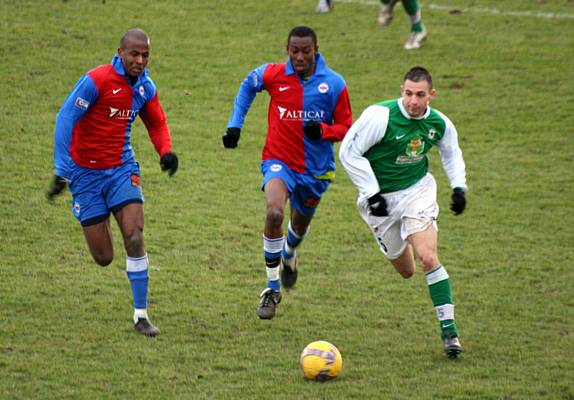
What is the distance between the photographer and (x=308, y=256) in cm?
1173

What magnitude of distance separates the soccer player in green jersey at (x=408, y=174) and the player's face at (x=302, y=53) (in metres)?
0.90

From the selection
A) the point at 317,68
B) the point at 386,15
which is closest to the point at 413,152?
the point at 317,68

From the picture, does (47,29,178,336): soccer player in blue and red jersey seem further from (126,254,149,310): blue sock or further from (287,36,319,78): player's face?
(287,36,319,78): player's face

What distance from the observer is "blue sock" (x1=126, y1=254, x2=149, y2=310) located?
9188 mm

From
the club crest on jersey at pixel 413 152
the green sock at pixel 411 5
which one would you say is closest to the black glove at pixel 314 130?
the club crest on jersey at pixel 413 152

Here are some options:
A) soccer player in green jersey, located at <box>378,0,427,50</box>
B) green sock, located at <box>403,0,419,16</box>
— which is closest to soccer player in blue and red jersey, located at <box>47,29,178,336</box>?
green sock, located at <box>403,0,419,16</box>

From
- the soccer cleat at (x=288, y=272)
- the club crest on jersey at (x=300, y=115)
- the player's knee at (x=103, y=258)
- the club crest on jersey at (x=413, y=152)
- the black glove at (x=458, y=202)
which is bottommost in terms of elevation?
the soccer cleat at (x=288, y=272)

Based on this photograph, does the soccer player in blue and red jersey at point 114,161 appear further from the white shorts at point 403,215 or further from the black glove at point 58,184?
the white shorts at point 403,215

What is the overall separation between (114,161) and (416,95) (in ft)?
8.53

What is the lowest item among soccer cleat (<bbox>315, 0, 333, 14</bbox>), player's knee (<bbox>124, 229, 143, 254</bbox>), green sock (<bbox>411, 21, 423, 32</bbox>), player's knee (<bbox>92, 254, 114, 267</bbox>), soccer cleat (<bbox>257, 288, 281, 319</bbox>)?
soccer cleat (<bbox>257, 288, 281, 319</bbox>)

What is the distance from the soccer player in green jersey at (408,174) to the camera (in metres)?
8.70

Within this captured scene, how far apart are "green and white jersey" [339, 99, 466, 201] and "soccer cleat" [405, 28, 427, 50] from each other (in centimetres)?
1008

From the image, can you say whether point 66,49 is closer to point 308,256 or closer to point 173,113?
point 173,113

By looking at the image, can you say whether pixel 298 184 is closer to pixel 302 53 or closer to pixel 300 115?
pixel 300 115
